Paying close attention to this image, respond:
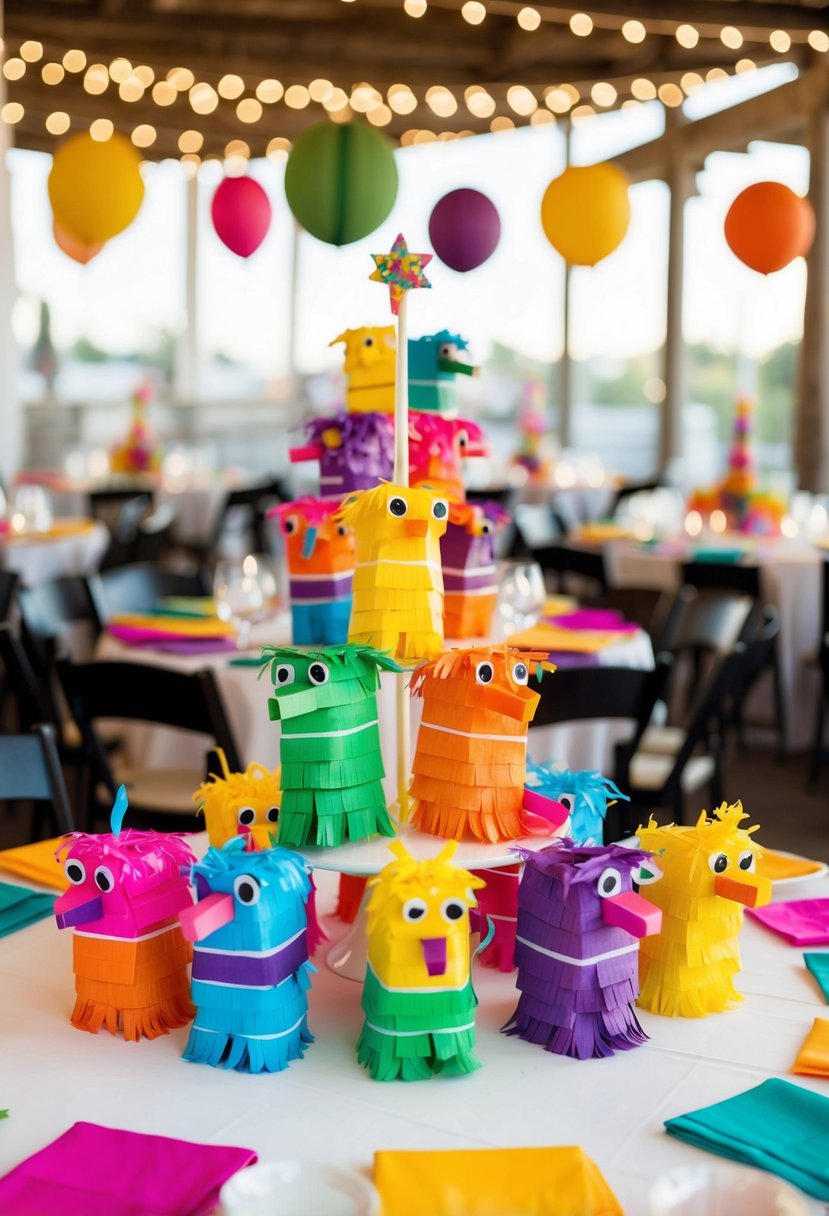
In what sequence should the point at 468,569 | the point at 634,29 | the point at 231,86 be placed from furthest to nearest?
the point at 231,86 < the point at 634,29 < the point at 468,569

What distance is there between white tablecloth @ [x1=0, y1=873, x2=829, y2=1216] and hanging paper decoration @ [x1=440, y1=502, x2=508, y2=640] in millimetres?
1147

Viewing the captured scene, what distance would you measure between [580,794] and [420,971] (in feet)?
1.25

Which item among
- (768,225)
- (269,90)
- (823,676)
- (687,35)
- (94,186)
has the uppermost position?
(269,90)

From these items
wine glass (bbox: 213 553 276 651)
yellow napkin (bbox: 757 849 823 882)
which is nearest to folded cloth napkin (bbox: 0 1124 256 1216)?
yellow napkin (bbox: 757 849 823 882)

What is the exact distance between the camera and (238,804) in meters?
1.45

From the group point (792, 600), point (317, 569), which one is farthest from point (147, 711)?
point (792, 600)

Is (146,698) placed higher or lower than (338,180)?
lower

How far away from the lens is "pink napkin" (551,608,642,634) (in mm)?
3359

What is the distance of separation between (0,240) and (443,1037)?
7.31 metres

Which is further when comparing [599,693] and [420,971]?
[599,693]

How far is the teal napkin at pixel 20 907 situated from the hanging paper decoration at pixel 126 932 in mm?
279

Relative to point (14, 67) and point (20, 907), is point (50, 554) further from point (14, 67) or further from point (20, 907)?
point (14, 67)

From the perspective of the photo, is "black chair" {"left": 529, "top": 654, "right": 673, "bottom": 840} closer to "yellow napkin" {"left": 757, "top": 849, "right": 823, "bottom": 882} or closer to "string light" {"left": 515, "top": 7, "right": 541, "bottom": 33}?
"yellow napkin" {"left": 757, "top": 849, "right": 823, "bottom": 882}

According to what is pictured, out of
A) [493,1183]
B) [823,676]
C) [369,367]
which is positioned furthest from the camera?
[823,676]
